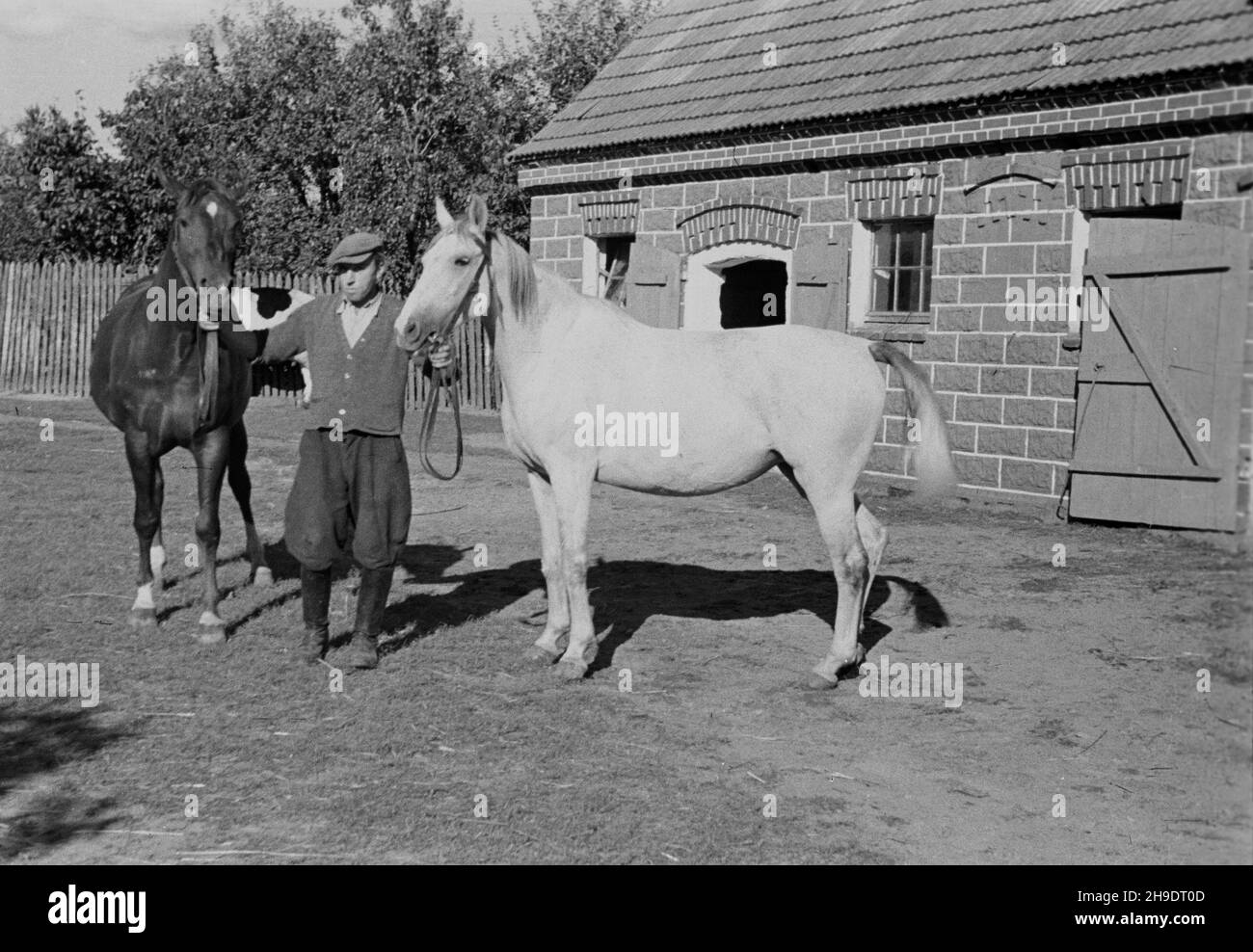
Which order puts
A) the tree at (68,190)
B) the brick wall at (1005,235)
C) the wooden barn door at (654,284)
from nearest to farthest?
the brick wall at (1005,235) < the wooden barn door at (654,284) < the tree at (68,190)

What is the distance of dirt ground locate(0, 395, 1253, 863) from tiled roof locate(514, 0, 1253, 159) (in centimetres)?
431

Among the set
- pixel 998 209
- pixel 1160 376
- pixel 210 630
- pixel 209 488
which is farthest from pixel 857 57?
pixel 210 630

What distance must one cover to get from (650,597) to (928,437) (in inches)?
98.0

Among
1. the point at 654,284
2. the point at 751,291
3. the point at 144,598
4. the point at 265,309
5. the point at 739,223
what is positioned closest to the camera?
the point at 265,309

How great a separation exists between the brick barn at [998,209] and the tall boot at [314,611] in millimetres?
4433

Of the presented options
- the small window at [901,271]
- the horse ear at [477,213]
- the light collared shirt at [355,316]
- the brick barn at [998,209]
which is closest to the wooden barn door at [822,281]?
the brick barn at [998,209]

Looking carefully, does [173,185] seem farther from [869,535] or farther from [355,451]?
[869,535]

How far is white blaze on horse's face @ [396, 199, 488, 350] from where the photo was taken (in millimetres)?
6078

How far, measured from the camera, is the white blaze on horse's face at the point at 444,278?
608 cm

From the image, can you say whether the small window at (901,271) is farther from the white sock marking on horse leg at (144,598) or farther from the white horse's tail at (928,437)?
the white sock marking on horse leg at (144,598)

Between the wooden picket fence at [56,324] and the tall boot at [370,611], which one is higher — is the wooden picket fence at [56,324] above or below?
above

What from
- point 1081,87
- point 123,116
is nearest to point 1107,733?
point 1081,87

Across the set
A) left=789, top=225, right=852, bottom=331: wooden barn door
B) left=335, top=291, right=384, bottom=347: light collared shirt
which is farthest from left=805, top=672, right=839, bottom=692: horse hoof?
left=789, top=225, right=852, bottom=331: wooden barn door

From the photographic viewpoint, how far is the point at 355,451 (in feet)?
21.8
